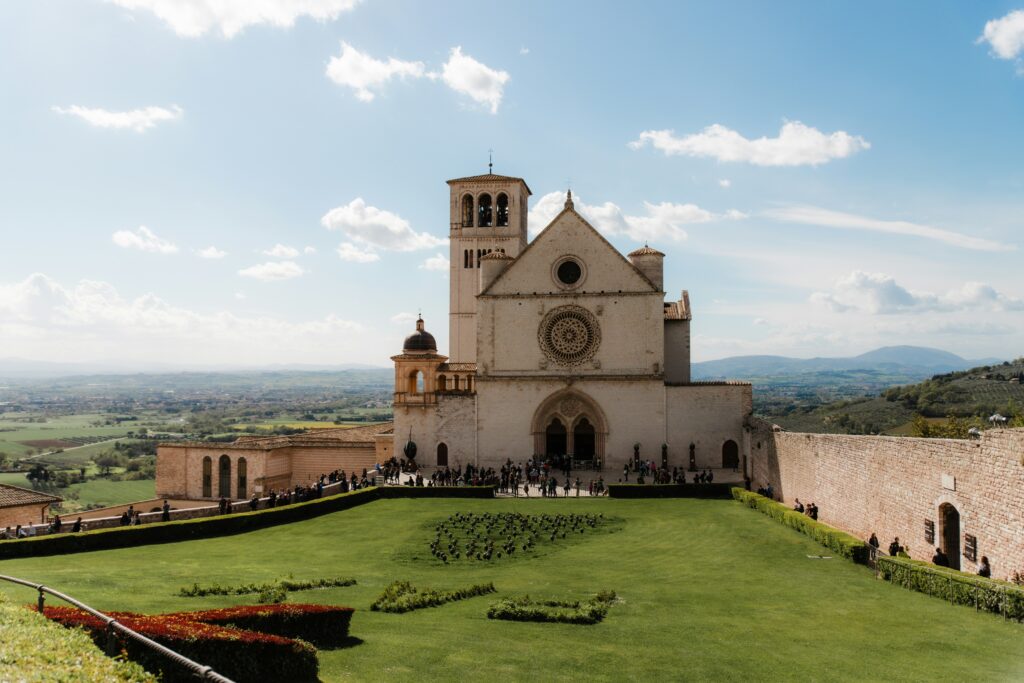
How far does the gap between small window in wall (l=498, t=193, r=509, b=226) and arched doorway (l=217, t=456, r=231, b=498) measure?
21.9 m

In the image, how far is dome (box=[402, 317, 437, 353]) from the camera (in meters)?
43.8

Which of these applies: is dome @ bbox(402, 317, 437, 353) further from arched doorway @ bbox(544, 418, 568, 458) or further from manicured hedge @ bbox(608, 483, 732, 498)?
manicured hedge @ bbox(608, 483, 732, 498)

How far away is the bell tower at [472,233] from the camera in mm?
49969

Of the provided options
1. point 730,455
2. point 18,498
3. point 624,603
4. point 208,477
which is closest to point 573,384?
point 730,455

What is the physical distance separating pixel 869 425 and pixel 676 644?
7662cm

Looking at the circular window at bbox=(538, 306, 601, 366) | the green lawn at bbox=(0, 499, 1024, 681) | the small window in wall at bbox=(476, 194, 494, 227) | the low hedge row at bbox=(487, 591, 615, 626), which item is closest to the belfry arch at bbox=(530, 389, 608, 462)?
the circular window at bbox=(538, 306, 601, 366)

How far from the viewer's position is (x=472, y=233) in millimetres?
50219

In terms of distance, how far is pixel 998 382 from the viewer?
Result: 96.6 metres

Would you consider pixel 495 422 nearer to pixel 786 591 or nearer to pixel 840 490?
pixel 840 490

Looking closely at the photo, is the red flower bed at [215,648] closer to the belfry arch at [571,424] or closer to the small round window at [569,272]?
the belfry arch at [571,424]

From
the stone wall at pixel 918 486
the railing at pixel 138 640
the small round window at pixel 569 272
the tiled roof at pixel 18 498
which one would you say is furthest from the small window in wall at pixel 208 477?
the railing at pixel 138 640

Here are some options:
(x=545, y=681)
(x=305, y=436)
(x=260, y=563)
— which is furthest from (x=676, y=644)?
(x=305, y=436)

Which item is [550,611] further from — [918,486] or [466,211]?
[466,211]

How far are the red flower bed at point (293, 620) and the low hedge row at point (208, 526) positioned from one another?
13.3 metres
